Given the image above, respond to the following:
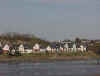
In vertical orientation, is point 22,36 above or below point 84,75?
above

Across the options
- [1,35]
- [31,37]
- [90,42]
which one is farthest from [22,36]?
[90,42]

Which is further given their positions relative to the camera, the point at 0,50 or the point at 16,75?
the point at 0,50

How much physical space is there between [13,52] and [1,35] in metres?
36.2

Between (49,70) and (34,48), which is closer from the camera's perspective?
(49,70)

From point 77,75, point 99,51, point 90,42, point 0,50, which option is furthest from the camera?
point 90,42

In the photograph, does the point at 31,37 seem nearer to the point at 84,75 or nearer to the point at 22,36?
the point at 22,36

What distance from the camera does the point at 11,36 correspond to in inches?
3344

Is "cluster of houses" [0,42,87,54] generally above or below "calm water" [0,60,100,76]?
above

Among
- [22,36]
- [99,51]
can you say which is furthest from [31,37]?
[99,51]

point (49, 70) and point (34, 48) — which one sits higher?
point (34, 48)

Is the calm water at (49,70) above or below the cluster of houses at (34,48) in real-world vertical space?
below

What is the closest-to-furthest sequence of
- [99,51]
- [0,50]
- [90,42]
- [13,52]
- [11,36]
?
[13,52]
[0,50]
[99,51]
[11,36]
[90,42]

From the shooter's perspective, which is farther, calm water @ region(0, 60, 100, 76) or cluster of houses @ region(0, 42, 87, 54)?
cluster of houses @ region(0, 42, 87, 54)

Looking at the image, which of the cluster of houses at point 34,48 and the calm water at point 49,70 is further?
the cluster of houses at point 34,48
